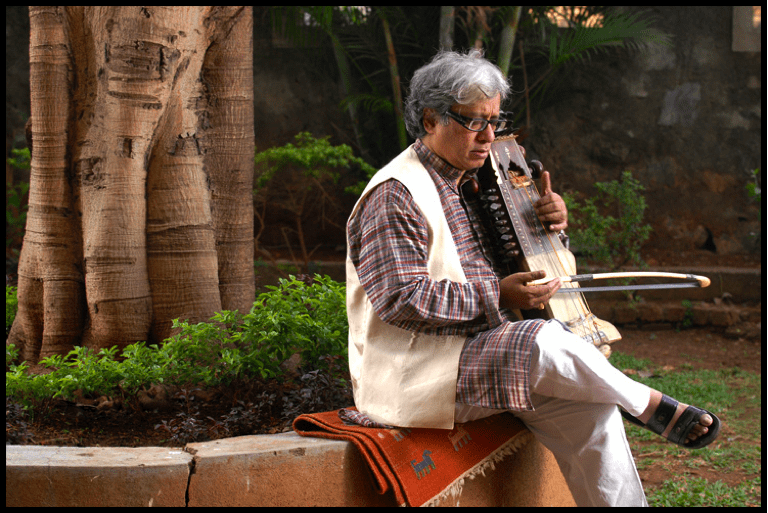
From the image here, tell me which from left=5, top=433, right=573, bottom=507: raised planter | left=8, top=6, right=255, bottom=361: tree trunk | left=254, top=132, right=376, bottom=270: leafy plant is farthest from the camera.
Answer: left=254, top=132, right=376, bottom=270: leafy plant

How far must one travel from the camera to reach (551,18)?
26.5 ft

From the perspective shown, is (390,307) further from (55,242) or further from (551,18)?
(551,18)

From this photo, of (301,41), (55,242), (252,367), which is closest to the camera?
(252,367)

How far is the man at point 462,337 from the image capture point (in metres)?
2.23

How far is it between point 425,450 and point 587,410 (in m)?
0.57

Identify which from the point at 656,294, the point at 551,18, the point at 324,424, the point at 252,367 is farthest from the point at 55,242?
the point at 551,18

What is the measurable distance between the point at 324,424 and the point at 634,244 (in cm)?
534

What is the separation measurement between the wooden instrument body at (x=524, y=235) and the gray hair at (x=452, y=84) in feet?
1.00

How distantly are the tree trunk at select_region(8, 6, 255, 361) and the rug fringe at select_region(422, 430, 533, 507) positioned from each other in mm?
1799

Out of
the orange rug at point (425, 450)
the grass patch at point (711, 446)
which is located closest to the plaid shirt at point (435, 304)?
the orange rug at point (425, 450)

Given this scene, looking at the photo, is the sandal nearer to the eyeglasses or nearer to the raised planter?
the raised planter

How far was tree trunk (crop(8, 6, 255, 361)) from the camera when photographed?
11.2 ft

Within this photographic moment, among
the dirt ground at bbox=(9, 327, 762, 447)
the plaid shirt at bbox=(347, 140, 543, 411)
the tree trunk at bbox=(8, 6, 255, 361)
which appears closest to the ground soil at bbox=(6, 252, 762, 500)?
the dirt ground at bbox=(9, 327, 762, 447)

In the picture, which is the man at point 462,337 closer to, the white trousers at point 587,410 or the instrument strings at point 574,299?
the white trousers at point 587,410
